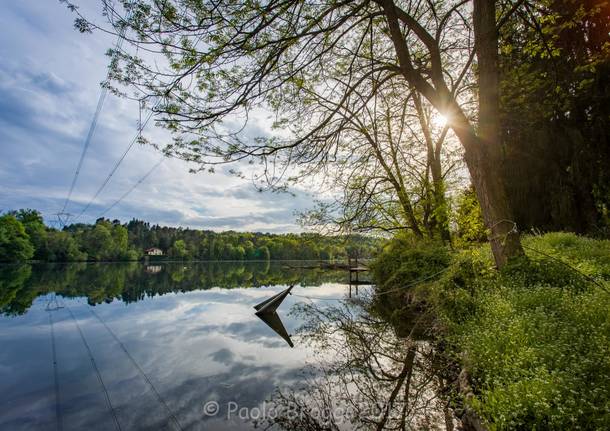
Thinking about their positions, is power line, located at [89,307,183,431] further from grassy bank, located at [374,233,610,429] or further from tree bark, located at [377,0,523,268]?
tree bark, located at [377,0,523,268]

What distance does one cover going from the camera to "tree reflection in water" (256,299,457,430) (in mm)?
3693

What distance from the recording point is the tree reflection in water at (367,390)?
3.69 meters

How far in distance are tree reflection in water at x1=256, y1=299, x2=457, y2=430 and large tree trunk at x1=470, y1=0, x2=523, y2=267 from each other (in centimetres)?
264

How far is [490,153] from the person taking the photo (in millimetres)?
5980

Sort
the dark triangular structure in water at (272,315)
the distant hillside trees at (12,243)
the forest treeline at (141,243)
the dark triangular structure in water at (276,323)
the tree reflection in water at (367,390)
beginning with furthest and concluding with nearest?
1. the distant hillside trees at (12,243)
2. the forest treeline at (141,243)
3. the dark triangular structure in water at (272,315)
4. the dark triangular structure in water at (276,323)
5. the tree reflection in water at (367,390)

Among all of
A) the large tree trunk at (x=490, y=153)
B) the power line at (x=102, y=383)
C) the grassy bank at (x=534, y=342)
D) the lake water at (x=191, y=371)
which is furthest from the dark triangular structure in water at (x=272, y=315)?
the large tree trunk at (x=490, y=153)

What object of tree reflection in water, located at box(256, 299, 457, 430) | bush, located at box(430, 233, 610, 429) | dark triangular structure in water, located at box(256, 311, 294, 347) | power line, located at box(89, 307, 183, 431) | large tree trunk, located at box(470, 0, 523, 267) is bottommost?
dark triangular structure in water, located at box(256, 311, 294, 347)

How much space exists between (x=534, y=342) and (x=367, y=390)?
2.33 m

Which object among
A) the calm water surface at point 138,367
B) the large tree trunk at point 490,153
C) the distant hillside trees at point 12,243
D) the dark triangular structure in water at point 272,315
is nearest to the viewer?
the calm water surface at point 138,367

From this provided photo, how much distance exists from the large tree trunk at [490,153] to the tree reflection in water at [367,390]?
8.66 feet

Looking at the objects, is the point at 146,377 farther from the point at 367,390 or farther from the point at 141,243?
the point at 141,243

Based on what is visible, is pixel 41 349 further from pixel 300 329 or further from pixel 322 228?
pixel 322 228

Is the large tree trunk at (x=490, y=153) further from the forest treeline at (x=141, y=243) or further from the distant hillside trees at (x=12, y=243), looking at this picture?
the distant hillside trees at (x=12, y=243)

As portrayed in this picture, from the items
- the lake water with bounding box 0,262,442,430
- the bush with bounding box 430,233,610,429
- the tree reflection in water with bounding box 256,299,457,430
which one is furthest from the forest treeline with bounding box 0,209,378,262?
the bush with bounding box 430,233,610,429
